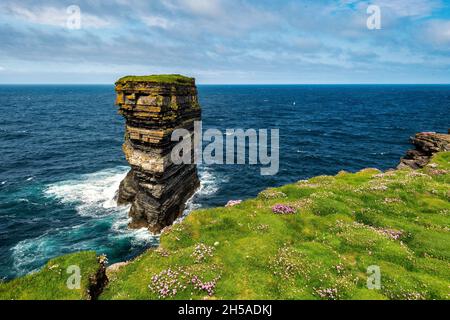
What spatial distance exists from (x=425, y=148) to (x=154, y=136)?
45.2 metres

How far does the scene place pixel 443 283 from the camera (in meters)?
14.2

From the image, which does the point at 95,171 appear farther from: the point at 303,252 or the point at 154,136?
the point at 303,252

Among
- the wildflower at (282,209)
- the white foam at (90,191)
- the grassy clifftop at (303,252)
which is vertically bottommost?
the white foam at (90,191)

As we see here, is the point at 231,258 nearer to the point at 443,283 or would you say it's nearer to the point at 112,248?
the point at 443,283

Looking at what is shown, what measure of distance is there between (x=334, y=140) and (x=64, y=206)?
7837 centimetres

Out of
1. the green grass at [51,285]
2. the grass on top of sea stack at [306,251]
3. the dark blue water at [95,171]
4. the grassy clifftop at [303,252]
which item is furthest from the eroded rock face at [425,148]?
the green grass at [51,285]

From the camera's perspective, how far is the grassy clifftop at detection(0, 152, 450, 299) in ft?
45.1

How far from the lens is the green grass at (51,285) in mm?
12656

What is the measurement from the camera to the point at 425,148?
4950cm

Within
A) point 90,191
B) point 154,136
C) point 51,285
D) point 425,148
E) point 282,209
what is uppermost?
point 154,136

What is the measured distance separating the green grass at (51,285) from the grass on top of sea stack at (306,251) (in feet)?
4.57

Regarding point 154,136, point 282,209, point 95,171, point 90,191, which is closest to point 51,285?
point 282,209

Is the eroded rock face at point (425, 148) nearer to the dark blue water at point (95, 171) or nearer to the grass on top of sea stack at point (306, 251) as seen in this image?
the dark blue water at point (95, 171)
